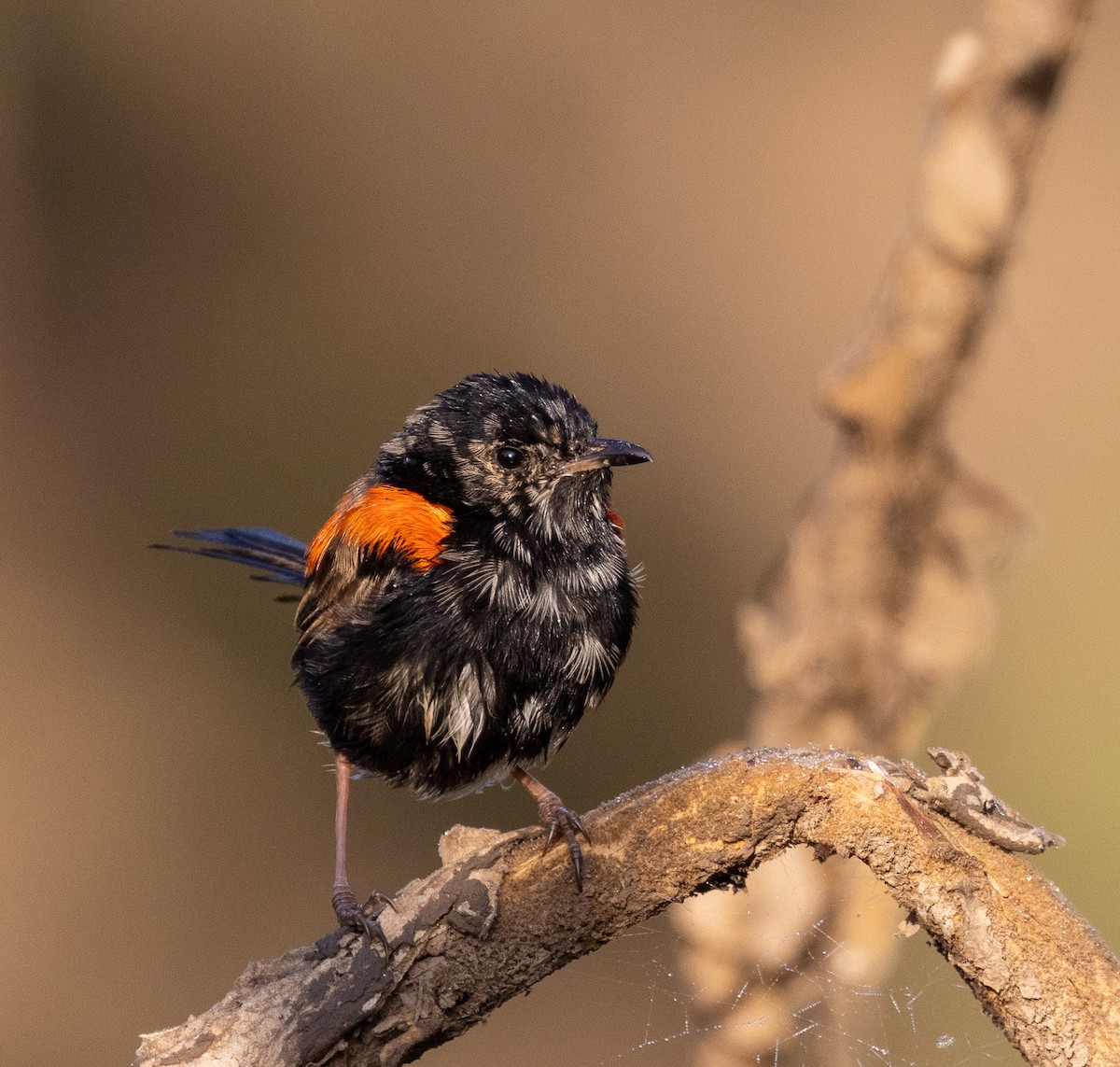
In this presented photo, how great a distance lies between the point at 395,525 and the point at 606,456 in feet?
1.64

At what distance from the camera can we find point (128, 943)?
6.30 meters

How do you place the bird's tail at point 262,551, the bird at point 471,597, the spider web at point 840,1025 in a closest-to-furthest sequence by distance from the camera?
1. the bird at point 471,597
2. the spider web at point 840,1025
3. the bird's tail at point 262,551

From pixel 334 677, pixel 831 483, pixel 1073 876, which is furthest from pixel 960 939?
pixel 1073 876

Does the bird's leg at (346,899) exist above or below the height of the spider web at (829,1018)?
above

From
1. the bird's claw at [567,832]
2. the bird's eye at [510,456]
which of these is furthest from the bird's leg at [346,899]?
the bird's eye at [510,456]

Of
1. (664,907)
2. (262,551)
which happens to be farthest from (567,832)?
(262,551)

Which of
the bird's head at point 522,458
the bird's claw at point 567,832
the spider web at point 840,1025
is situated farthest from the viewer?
the spider web at point 840,1025

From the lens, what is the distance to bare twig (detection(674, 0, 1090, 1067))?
323cm

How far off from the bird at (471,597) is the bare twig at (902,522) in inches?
27.6

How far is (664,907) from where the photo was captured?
2354mm

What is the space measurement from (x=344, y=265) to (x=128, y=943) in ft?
11.4

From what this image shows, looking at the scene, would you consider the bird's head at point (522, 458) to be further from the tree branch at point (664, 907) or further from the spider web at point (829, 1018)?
the spider web at point (829, 1018)

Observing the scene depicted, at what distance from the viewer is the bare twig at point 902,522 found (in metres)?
3.23

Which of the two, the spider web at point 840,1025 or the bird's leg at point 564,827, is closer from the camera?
the bird's leg at point 564,827
